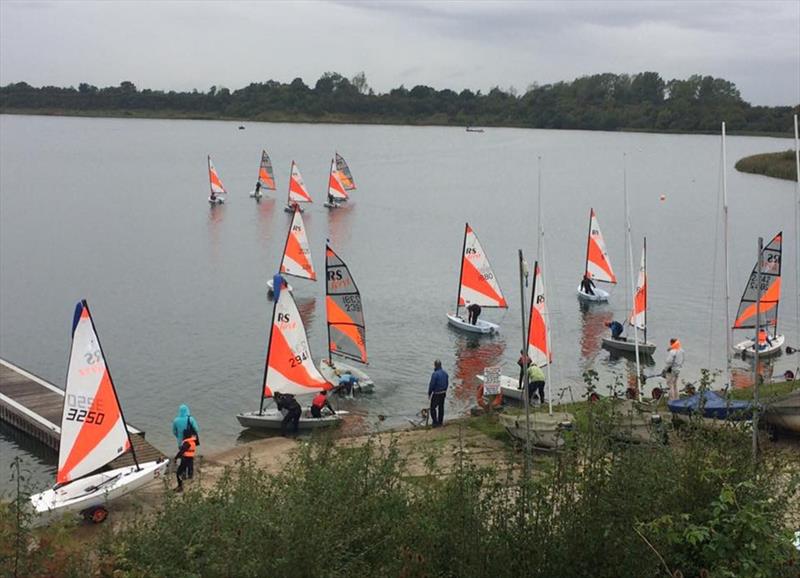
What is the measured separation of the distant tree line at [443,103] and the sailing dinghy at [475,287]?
126448mm

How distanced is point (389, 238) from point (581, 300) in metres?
17.8

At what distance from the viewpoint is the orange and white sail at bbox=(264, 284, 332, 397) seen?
20.2m

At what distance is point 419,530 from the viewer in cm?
878

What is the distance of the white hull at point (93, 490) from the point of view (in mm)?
13586

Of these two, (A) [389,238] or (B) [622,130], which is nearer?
(A) [389,238]

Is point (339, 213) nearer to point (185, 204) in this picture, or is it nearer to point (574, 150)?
point (185, 204)

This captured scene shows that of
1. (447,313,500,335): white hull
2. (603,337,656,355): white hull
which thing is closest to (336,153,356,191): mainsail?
(447,313,500,335): white hull

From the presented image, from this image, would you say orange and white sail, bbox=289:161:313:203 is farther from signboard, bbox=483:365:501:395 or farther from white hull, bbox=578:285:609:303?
signboard, bbox=483:365:501:395

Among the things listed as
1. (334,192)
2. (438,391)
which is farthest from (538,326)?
(334,192)

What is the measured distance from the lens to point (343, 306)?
77.1ft

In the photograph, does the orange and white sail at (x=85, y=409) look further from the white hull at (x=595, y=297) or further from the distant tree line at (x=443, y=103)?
the distant tree line at (x=443, y=103)

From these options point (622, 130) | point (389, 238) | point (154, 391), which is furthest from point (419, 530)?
point (622, 130)

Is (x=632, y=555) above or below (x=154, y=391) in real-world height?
above

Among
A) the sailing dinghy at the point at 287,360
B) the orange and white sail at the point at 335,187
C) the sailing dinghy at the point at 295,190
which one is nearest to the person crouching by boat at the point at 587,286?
the sailing dinghy at the point at 287,360
